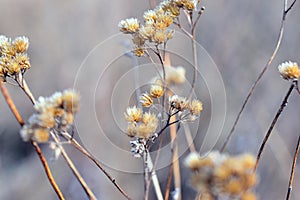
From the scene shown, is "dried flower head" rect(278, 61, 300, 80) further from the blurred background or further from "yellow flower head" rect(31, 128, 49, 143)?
the blurred background

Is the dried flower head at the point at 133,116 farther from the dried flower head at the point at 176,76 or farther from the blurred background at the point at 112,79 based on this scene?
the blurred background at the point at 112,79

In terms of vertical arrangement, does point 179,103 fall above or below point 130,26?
below

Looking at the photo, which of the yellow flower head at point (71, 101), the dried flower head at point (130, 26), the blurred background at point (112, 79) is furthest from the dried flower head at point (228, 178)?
the blurred background at point (112, 79)

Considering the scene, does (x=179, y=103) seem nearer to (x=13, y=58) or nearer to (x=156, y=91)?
(x=156, y=91)

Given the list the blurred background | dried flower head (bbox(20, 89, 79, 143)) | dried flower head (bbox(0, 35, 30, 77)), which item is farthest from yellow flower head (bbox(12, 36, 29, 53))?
the blurred background

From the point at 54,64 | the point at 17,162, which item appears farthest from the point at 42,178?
the point at 54,64

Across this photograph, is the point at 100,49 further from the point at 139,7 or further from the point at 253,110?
the point at 253,110

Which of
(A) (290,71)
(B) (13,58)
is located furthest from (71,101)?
(A) (290,71)

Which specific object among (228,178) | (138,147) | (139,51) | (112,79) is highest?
(112,79)

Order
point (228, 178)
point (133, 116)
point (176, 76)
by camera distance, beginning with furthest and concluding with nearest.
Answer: point (176, 76) < point (133, 116) < point (228, 178)
